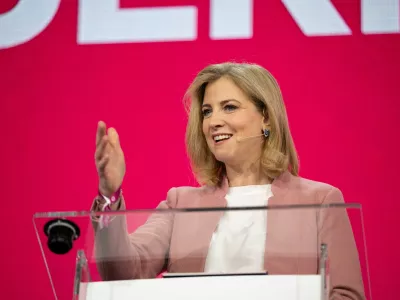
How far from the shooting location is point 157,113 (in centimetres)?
286

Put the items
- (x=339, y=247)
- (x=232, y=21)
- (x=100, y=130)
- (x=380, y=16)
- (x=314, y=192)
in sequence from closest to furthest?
(x=339, y=247)
(x=100, y=130)
(x=314, y=192)
(x=380, y=16)
(x=232, y=21)

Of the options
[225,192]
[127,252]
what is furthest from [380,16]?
[127,252]

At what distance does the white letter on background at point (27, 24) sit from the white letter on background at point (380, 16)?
1.12m

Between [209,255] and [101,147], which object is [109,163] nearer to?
[101,147]

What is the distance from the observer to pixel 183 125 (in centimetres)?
283

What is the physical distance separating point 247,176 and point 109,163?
63 cm

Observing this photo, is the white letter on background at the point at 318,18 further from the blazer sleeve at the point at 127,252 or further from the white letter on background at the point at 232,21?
the blazer sleeve at the point at 127,252

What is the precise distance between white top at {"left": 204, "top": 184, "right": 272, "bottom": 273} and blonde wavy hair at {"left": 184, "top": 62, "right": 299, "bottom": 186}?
57 cm

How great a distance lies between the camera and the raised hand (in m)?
1.64

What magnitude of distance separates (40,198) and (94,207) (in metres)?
1.18

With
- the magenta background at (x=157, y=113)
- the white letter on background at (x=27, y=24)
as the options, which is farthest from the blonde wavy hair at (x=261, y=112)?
the white letter on background at (x=27, y=24)

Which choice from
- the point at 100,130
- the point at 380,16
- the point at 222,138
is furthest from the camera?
the point at 380,16

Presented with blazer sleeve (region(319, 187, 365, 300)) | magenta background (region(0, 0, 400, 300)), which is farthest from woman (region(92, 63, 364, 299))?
magenta background (region(0, 0, 400, 300))

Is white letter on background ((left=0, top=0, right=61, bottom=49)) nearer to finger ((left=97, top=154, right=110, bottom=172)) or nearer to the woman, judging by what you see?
the woman
